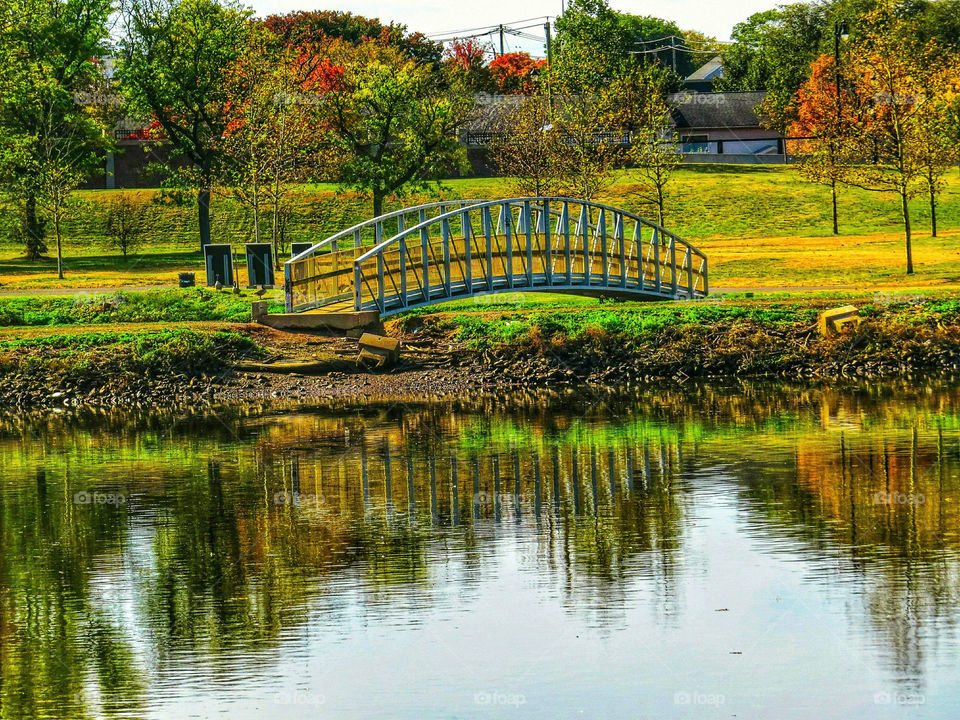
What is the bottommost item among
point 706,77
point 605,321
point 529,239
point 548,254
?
point 605,321

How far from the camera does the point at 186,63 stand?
61625mm

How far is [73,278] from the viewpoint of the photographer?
5347 cm

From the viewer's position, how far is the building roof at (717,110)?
336 ft

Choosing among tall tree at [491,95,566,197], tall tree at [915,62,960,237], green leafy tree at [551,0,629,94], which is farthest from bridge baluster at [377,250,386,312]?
green leafy tree at [551,0,629,94]

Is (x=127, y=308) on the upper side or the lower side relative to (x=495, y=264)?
lower

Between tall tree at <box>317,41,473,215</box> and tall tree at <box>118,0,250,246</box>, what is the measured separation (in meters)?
4.72

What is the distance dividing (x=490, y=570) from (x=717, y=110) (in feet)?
294

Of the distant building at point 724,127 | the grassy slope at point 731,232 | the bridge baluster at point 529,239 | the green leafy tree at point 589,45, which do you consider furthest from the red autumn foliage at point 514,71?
the bridge baluster at point 529,239

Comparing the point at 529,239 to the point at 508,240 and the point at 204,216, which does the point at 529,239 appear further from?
the point at 204,216

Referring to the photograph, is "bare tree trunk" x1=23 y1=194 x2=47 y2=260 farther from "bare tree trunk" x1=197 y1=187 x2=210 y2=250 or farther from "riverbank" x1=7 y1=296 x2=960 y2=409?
"riverbank" x1=7 y1=296 x2=960 y2=409

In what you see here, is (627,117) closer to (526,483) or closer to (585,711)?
(526,483)

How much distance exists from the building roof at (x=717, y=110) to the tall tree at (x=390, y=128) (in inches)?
1611

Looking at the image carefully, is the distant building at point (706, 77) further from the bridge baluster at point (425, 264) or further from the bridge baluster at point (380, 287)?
the bridge baluster at point (380, 287)

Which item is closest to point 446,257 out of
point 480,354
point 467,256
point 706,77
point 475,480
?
point 467,256
